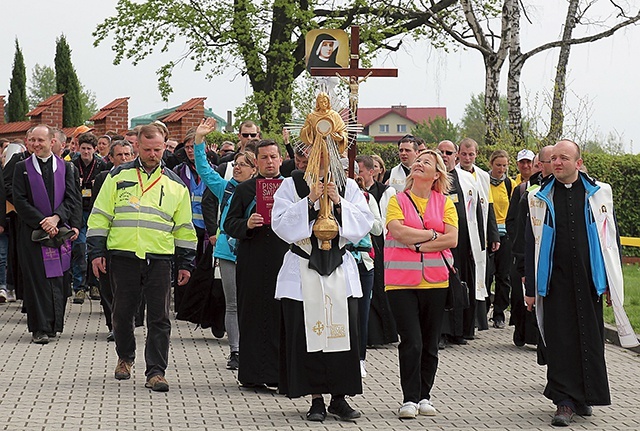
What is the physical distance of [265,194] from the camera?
968 cm

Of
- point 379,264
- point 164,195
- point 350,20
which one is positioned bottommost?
point 379,264

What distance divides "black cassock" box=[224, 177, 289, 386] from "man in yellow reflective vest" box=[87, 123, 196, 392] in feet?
1.62

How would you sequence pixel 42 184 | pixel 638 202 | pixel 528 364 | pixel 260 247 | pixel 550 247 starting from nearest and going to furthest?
1. pixel 550 247
2. pixel 260 247
3. pixel 528 364
4. pixel 42 184
5. pixel 638 202

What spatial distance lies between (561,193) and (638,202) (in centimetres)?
1655

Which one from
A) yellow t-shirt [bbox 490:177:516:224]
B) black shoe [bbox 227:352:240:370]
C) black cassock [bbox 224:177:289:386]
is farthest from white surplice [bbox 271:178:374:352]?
yellow t-shirt [bbox 490:177:516:224]

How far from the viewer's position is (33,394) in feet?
31.8

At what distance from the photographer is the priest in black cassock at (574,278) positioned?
8.98m

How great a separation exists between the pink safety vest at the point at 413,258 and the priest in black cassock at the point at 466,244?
3.71 meters

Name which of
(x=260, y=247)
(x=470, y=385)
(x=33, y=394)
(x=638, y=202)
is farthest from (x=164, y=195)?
(x=638, y=202)

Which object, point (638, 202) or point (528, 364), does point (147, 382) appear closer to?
point (528, 364)

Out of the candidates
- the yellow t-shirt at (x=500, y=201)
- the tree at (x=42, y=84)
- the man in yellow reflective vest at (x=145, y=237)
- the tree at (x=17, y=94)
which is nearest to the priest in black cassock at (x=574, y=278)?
the man in yellow reflective vest at (x=145, y=237)

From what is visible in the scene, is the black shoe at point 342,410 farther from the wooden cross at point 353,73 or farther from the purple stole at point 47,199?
the purple stole at point 47,199

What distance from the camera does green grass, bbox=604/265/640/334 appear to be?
1462 cm

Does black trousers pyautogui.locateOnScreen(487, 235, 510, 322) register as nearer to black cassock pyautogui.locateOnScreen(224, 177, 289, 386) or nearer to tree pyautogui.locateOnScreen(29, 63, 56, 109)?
black cassock pyautogui.locateOnScreen(224, 177, 289, 386)
